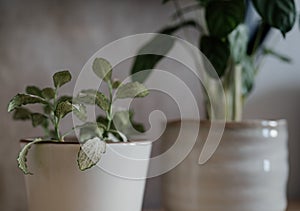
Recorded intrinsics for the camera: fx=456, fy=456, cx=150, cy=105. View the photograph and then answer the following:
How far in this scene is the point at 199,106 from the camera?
104 centimetres

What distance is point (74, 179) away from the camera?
2.06ft

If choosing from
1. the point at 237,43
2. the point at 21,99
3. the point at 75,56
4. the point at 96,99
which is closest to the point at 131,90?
the point at 96,99

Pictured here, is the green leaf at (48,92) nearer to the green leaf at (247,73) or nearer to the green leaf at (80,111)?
the green leaf at (80,111)

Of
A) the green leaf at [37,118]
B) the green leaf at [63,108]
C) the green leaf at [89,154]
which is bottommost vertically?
the green leaf at [89,154]

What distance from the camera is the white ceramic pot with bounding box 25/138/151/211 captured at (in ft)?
2.05

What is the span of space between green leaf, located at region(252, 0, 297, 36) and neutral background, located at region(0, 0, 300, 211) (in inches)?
13.4

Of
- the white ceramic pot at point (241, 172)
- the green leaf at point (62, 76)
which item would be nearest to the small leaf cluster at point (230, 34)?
the white ceramic pot at point (241, 172)

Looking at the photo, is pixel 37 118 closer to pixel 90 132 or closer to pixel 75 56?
pixel 90 132

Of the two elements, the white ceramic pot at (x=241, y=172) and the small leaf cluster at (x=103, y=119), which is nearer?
the small leaf cluster at (x=103, y=119)

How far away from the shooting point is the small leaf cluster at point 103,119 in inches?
23.1

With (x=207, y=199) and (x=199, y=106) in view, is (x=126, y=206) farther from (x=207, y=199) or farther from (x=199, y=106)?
(x=199, y=106)

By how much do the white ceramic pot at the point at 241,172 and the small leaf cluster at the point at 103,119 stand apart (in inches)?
5.7

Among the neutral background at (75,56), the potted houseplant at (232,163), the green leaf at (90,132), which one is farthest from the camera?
the neutral background at (75,56)

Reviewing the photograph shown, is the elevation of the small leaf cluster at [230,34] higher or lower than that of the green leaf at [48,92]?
higher
